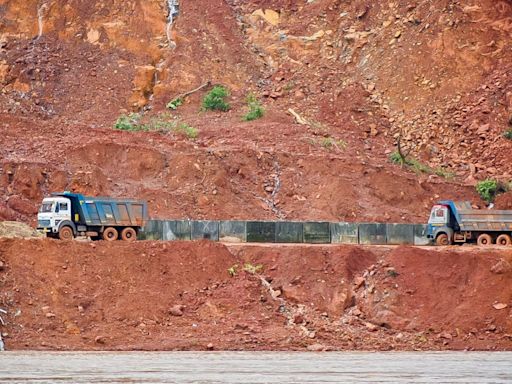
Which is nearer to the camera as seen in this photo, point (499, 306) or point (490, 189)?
point (499, 306)

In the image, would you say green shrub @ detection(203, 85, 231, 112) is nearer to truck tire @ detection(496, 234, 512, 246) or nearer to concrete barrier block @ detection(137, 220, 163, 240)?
concrete barrier block @ detection(137, 220, 163, 240)

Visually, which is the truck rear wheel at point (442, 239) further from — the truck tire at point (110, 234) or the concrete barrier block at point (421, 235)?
the truck tire at point (110, 234)

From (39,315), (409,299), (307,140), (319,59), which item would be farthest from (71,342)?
(319,59)

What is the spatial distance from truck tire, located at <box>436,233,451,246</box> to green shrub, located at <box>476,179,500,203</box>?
816 centimetres

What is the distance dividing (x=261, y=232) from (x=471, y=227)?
28.4 feet

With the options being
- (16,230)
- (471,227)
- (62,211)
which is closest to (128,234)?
(62,211)

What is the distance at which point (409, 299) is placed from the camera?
48.6 m

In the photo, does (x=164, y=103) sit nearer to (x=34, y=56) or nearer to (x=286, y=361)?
(x=34, y=56)

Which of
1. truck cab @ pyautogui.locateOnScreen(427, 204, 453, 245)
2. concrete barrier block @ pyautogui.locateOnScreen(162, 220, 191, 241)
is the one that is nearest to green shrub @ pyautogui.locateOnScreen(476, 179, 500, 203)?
truck cab @ pyautogui.locateOnScreen(427, 204, 453, 245)

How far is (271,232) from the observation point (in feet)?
178

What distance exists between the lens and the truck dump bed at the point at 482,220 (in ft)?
182

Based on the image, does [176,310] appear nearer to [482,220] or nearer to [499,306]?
[499,306]

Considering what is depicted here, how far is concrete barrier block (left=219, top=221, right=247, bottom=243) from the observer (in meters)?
54.2

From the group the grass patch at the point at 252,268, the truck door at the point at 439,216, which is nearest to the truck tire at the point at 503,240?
the truck door at the point at 439,216
